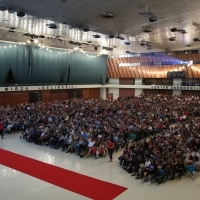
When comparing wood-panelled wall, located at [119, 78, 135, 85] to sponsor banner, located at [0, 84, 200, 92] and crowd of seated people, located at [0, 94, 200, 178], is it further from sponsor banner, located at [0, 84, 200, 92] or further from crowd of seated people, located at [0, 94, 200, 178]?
crowd of seated people, located at [0, 94, 200, 178]

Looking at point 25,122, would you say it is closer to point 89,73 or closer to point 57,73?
point 57,73

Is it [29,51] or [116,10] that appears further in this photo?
[29,51]

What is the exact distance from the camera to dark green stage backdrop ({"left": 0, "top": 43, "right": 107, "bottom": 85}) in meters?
27.7

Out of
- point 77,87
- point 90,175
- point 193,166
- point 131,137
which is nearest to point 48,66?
point 77,87

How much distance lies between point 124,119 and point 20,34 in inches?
727

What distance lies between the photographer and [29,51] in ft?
96.0

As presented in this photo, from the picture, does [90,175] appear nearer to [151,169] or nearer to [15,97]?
[151,169]

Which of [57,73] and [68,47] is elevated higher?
[68,47]

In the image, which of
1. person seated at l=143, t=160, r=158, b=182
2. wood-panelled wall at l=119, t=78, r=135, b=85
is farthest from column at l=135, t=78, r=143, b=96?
person seated at l=143, t=160, r=158, b=182

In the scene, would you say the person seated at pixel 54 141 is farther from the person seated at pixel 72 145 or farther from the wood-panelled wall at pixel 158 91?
the wood-panelled wall at pixel 158 91

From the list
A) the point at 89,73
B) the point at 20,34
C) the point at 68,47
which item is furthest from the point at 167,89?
the point at 20,34

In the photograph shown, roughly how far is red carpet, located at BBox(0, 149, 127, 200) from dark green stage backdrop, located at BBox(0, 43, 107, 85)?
19107 millimetres

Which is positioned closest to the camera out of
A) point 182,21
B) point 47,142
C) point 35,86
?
point 47,142

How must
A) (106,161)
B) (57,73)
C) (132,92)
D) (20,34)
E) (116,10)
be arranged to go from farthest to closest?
(132,92) < (57,73) < (20,34) < (116,10) < (106,161)
